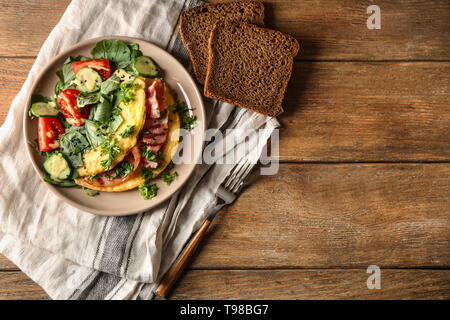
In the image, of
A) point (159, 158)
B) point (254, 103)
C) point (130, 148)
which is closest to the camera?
point (130, 148)

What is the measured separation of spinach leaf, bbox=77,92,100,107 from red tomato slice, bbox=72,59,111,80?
0.51ft

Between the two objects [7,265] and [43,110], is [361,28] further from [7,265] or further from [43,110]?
[7,265]

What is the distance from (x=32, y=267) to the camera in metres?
2.57

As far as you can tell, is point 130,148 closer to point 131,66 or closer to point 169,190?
point 169,190

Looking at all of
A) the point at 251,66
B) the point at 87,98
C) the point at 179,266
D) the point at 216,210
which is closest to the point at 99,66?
the point at 87,98

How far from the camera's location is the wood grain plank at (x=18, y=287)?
2.63m

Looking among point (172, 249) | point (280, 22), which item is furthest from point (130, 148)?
point (280, 22)

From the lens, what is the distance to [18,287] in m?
2.64

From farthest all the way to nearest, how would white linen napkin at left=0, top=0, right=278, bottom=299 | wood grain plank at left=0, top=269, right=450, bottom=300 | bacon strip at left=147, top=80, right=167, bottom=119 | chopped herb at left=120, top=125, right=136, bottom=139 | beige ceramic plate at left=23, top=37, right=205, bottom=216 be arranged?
1. wood grain plank at left=0, top=269, right=450, bottom=300
2. white linen napkin at left=0, top=0, right=278, bottom=299
3. beige ceramic plate at left=23, top=37, right=205, bottom=216
4. bacon strip at left=147, top=80, right=167, bottom=119
5. chopped herb at left=120, top=125, right=136, bottom=139

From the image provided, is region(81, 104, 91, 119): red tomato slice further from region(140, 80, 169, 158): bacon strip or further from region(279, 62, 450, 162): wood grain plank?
region(279, 62, 450, 162): wood grain plank

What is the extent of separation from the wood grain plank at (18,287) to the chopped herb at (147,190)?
111 centimetres

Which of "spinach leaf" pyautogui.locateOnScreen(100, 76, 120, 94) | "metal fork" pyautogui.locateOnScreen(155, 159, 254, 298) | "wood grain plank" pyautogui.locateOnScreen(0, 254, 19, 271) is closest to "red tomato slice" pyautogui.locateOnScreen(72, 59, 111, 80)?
"spinach leaf" pyautogui.locateOnScreen(100, 76, 120, 94)

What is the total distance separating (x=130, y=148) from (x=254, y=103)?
3.17 ft

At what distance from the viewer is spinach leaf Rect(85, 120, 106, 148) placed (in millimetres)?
2316
